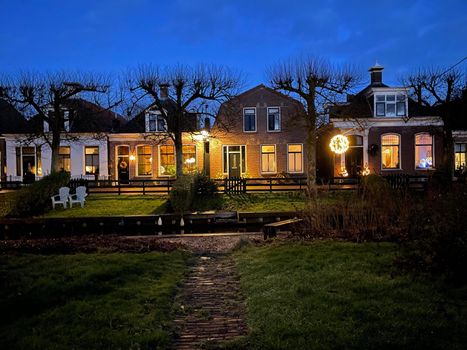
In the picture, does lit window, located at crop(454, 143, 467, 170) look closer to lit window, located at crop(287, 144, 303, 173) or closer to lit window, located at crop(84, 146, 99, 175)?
lit window, located at crop(287, 144, 303, 173)

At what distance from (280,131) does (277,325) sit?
2497 centimetres

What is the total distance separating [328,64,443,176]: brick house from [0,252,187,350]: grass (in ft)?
73.7

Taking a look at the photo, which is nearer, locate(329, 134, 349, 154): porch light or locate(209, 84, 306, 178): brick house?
locate(329, 134, 349, 154): porch light

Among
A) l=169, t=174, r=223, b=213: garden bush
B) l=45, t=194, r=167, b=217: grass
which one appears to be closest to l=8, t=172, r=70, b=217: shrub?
l=45, t=194, r=167, b=217: grass

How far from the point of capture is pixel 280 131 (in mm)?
29156

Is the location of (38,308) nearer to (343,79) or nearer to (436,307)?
(436,307)

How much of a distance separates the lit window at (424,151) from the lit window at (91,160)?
73.6 feet

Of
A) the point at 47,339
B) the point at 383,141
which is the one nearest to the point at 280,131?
the point at 383,141

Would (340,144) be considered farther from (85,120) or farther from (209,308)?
(85,120)

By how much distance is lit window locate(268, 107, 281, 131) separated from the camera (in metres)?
29.3

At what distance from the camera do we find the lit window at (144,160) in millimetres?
30516

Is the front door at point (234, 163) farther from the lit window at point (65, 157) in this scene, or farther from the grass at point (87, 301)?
the grass at point (87, 301)

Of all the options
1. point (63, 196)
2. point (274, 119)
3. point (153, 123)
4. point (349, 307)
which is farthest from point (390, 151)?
point (349, 307)

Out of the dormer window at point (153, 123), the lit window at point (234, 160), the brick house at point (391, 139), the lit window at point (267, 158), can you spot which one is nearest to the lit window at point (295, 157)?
the lit window at point (267, 158)
